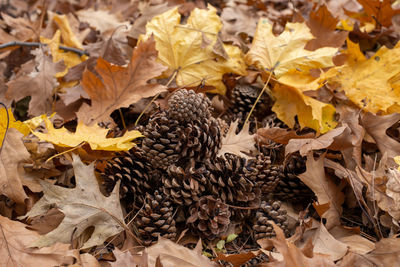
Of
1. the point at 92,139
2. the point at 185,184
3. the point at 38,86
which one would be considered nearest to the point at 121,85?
the point at 92,139

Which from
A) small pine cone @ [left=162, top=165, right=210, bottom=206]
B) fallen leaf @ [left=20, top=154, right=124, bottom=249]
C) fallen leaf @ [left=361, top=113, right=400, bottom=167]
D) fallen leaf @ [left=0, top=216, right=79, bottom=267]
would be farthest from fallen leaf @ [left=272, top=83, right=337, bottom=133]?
fallen leaf @ [left=0, top=216, right=79, bottom=267]

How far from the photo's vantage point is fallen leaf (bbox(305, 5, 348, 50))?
183 centimetres

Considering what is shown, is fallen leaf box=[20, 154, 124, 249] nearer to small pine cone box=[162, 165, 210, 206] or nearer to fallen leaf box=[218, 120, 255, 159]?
small pine cone box=[162, 165, 210, 206]

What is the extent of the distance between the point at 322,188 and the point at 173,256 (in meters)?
0.59

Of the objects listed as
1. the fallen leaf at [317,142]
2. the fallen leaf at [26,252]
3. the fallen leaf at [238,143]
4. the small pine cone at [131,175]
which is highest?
the fallen leaf at [317,142]

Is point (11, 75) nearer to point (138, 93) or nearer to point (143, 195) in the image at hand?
point (138, 93)

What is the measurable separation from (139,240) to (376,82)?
50.1 inches

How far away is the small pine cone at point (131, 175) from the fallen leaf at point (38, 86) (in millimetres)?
596

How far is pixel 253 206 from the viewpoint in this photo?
4.32 feet

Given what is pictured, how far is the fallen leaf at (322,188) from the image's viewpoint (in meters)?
1.32

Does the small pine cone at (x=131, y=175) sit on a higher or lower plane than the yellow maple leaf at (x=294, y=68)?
lower

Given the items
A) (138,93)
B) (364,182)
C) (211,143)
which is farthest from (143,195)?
(364,182)

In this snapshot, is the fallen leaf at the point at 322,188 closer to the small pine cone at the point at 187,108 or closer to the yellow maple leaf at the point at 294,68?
the yellow maple leaf at the point at 294,68

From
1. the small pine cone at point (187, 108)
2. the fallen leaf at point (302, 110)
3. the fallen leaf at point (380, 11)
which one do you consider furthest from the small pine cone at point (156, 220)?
the fallen leaf at point (380, 11)
